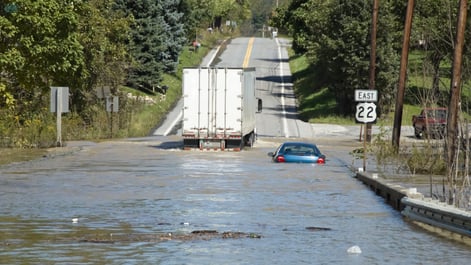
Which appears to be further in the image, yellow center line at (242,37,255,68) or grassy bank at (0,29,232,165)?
yellow center line at (242,37,255,68)

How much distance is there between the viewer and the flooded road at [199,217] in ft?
57.1

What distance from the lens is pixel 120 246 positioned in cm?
1811

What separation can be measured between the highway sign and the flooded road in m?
1.96

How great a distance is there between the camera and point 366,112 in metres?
37.9

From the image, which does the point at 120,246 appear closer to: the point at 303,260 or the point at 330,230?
the point at 303,260

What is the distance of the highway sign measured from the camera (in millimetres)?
37719

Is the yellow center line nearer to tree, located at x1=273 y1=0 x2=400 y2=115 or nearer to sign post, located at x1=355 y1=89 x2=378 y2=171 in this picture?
tree, located at x1=273 y1=0 x2=400 y2=115

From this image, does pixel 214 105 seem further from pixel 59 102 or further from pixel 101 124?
pixel 101 124

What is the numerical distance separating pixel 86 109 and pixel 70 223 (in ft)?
158

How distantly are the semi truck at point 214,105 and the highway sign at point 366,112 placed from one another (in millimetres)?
12014

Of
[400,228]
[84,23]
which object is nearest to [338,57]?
[84,23]

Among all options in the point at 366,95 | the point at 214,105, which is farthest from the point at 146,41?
the point at 366,95

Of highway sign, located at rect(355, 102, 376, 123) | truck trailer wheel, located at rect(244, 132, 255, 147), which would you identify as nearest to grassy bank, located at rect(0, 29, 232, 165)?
truck trailer wheel, located at rect(244, 132, 255, 147)

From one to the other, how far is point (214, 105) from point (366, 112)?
12.7m
